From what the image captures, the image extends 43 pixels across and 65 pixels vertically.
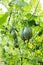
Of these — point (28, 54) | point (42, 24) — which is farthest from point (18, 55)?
point (42, 24)

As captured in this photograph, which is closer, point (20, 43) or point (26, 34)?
point (26, 34)

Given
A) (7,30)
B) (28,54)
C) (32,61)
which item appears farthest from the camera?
(28,54)

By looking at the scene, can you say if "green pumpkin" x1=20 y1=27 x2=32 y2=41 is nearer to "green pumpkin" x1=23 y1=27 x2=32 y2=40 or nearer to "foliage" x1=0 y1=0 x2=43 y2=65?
"green pumpkin" x1=23 y1=27 x2=32 y2=40

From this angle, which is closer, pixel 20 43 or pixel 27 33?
pixel 27 33

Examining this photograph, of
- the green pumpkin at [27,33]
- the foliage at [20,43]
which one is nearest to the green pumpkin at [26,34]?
the green pumpkin at [27,33]

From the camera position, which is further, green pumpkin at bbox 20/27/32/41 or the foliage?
the foliage

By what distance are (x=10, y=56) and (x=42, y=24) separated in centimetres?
76

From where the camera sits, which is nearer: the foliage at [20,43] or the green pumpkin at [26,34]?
the green pumpkin at [26,34]

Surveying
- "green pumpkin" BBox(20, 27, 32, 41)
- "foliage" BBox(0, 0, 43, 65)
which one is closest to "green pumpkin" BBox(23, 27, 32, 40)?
→ "green pumpkin" BBox(20, 27, 32, 41)

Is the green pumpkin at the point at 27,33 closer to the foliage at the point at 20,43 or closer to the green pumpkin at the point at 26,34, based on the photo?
the green pumpkin at the point at 26,34


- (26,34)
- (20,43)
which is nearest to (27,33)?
(26,34)

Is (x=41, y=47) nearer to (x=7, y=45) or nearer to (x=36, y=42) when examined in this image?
(x=36, y=42)

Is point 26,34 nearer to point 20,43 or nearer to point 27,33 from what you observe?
point 27,33

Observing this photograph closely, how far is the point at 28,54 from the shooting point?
115 centimetres
